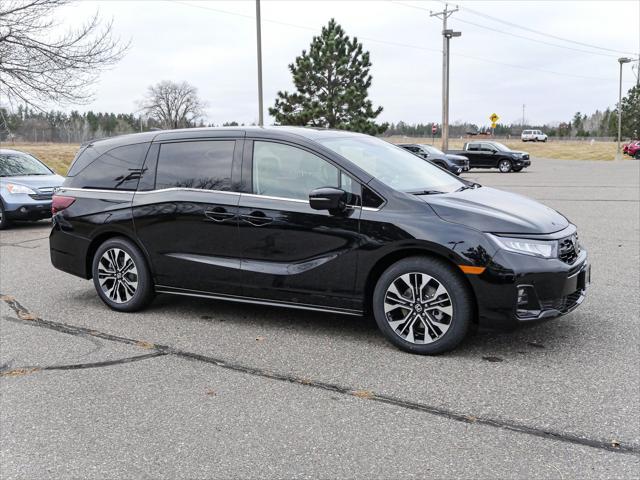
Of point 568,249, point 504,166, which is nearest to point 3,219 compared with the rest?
point 568,249

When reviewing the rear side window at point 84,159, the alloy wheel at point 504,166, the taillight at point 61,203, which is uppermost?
the alloy wheel at point 504,166

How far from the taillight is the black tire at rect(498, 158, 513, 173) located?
2932 centimetres

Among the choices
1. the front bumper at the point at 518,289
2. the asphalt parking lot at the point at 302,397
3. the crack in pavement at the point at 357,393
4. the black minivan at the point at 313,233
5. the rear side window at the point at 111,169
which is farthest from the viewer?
the rear side window at the point at 111,169

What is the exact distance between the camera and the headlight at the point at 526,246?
442 centimetres

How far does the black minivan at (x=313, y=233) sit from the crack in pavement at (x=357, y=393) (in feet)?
2.17

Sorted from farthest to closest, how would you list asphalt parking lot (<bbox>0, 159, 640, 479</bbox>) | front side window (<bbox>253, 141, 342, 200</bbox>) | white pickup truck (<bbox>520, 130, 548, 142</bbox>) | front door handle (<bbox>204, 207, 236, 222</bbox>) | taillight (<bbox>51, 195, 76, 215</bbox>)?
white pickup truck (<bbox>520, 130, 548, 142</bbox>)
taillight (<bbox>51, 195, 76, 215</bbox>)
front door handle (<bbox>204, 207, 236, 222</bbox>)
front side window (<bbox>253, 141, 342, 200</bbox>)
asphalt parking lot (<bbox>0, 159, 640, 479</bbox>)

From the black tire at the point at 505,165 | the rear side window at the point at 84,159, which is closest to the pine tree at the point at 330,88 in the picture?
the black tire at the point at 505,165

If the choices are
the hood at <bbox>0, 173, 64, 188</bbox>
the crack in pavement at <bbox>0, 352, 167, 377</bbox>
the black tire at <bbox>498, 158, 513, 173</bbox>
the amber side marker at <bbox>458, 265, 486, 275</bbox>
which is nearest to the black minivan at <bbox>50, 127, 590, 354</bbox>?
the amber side marker at <bbox>458, 265, 486, 275</bbox>

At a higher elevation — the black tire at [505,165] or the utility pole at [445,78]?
the utility pole at [445,78]

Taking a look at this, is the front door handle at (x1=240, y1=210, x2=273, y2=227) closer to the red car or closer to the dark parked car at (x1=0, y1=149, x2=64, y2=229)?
the dark parked car at (x1=0, y1=149, x2=64, y2=229)

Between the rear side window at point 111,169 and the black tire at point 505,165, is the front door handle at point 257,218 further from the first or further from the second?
the black tire at point 505,165

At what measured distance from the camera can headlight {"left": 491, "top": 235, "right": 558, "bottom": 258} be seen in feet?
14.5

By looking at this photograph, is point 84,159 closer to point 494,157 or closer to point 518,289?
point 518,289

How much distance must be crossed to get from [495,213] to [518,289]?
1.94 feet
